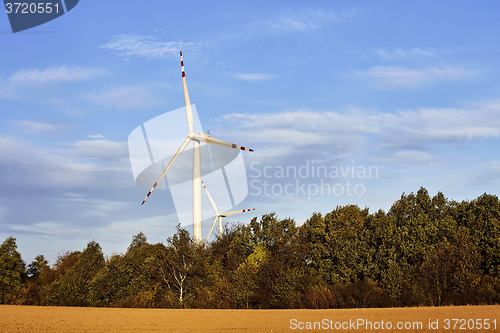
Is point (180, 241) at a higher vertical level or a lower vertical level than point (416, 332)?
higher

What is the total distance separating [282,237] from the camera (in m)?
92.0

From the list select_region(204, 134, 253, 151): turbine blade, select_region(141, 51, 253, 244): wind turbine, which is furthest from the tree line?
select_region(204, 134, 253, 151): turbine blade

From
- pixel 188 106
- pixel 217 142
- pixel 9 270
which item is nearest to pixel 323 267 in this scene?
pixel 217 142

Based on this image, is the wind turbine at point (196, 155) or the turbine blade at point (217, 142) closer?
the wind turbine at point (196, 155)

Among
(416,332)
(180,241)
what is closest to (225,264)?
(180,241)

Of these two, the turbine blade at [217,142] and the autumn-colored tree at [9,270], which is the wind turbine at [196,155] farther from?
the autumn-colored tree at [9,270]

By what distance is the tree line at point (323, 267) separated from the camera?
74.8 m

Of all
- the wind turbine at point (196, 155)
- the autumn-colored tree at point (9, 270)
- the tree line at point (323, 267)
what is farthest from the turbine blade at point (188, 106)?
the autumn-colored tree at point (9, 270)

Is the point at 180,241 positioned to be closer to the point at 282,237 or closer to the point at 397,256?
the point at 282,237

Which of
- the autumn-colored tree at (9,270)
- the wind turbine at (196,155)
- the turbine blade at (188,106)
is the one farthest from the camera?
the autumn-colored tree at (9,270)

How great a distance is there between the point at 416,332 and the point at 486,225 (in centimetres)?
4980

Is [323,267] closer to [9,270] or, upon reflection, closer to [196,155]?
[196,155]

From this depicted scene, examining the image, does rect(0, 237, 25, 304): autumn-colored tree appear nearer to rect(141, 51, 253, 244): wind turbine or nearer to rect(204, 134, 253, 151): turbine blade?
rect(141, 51, 253, 244): wind turbine

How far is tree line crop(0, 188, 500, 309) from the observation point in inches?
2943
